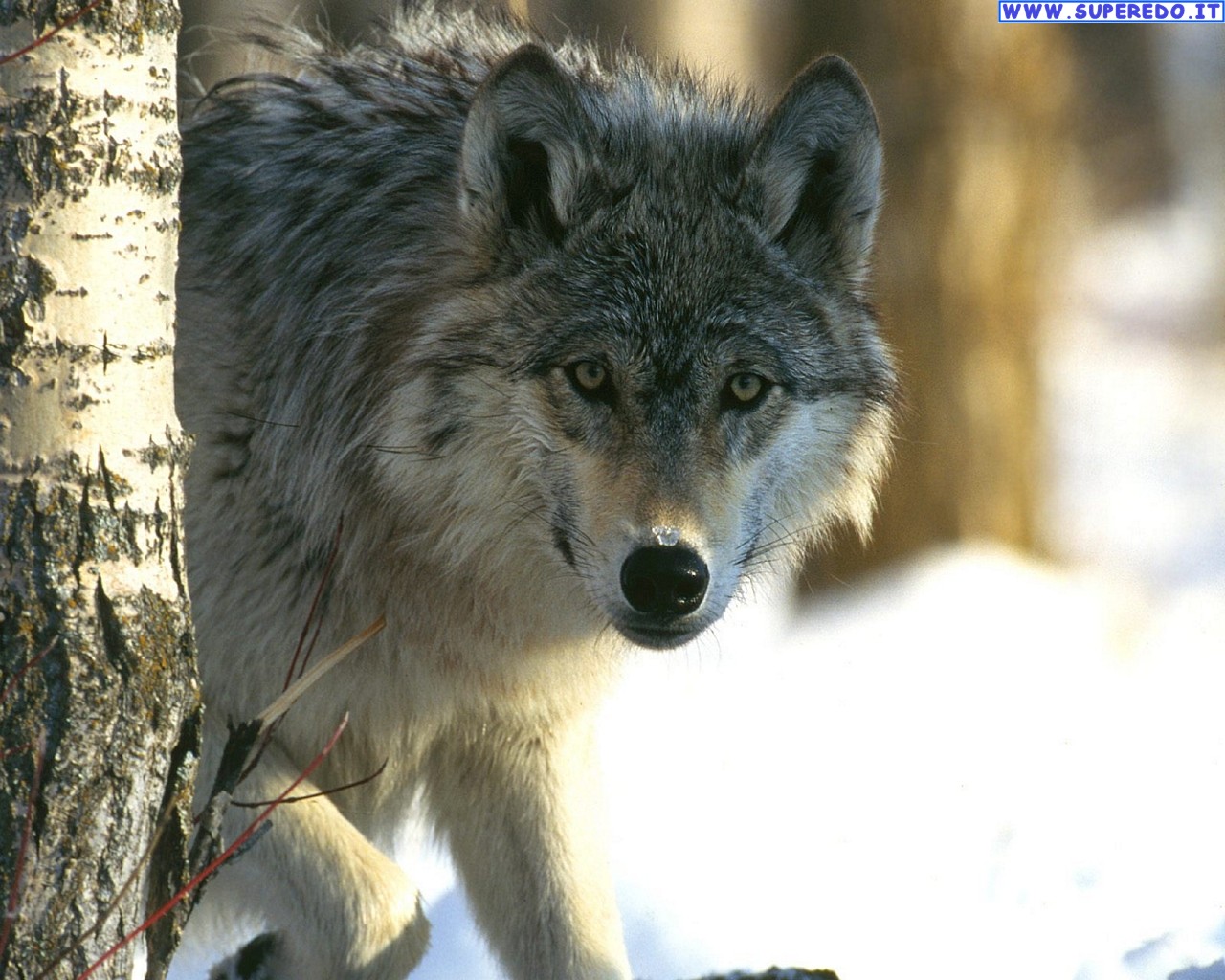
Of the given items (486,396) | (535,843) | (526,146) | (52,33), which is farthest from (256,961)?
(52,33)

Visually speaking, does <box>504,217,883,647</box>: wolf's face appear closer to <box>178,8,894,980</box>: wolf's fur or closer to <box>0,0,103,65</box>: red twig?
<box>178,8,894,980</box>: wolf's fur

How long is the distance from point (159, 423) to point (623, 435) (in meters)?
1.09

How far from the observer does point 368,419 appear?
3410 millimetres

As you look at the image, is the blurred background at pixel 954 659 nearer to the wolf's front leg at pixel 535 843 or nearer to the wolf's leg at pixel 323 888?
the wolf's front leg at pixel 535 843

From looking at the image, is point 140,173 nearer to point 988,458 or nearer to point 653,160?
point 653,160

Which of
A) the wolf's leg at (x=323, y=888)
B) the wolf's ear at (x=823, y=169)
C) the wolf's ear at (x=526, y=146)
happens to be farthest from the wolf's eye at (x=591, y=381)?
the wolf's leg at (x=323, y=888)

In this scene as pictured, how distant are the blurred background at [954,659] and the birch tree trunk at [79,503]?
212 cm

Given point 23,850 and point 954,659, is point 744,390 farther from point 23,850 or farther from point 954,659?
point 954,659

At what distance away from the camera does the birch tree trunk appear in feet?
6.98

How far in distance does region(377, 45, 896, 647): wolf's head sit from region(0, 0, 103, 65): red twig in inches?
45.1

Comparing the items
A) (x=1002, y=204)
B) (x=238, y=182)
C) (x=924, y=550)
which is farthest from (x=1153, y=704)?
(x=238, y=182)

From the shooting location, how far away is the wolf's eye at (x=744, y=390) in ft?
10.5

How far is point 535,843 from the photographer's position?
154 inches

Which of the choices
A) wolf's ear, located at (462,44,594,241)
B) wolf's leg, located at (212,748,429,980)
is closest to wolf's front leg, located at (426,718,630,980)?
wolf's leg, located at (212,748,429,980)
